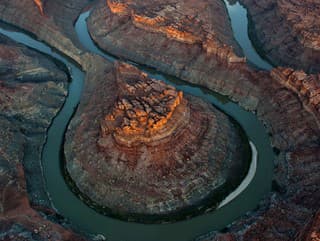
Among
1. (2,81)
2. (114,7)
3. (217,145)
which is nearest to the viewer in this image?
(217,145)

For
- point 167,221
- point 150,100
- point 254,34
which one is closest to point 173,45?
point 254,34

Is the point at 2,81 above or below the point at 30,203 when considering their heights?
above

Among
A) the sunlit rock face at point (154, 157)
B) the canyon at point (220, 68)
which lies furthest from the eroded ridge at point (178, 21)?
the sunlit rock face at point (154, 157)

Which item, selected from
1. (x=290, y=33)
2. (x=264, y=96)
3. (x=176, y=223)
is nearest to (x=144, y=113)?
(x=176, y=223)

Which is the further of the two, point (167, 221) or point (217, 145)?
point (217, 145)

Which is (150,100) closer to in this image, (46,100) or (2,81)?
(46,100)
